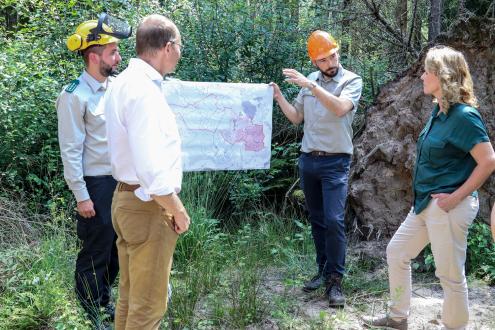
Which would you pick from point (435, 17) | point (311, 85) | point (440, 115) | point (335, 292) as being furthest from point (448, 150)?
point (435, 17)

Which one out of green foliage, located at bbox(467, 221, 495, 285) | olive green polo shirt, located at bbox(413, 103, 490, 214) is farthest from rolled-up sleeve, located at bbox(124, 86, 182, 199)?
green foliage, located at bbox(467, 221, 495, 285)

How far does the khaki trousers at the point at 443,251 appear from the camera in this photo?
12.1ft

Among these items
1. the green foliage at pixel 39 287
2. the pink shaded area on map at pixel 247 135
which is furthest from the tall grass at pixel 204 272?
the pink shaded area on map at pixel 247 135

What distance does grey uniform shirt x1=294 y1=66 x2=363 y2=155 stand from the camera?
459 cm

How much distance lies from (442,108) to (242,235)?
2977 millimetres

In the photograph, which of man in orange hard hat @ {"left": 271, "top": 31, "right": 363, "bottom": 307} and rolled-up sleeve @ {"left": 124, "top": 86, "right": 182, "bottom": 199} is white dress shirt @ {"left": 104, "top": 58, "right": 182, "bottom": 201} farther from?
man in orange hard hat @ {"left": 271, "top": 31, "right": 363, "bottom": 307}

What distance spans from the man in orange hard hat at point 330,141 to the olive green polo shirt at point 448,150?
0.83m

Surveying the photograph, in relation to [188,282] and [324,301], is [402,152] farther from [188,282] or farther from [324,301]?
[188,282]

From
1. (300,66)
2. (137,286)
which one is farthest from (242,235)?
(137,286)

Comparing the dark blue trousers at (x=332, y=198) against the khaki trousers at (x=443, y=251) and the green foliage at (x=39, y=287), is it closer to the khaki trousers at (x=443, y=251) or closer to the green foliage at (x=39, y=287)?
the khaki trousers at (x=443, y=251)

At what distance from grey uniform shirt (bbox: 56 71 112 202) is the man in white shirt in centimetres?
87

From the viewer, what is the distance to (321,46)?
4.57 meters

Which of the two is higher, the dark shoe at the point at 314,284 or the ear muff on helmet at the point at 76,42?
the ear muff on helmet at the point at 76,42

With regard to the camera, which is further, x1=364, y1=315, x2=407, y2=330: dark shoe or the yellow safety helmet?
x1=364, y1=315, x2=407, y2=330: dark shoe
